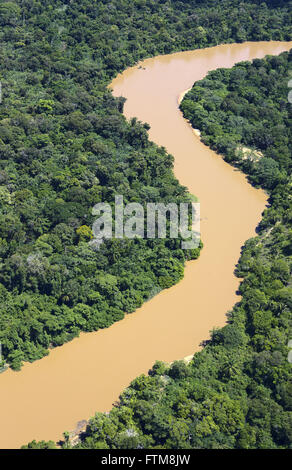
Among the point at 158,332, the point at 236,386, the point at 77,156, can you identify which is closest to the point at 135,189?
the point at 77,156

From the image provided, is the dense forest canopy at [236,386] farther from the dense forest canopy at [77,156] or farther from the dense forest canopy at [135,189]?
the dense forest canopy at [77,156]

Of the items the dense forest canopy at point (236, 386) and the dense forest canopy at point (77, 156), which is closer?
the dense forest canopy at point (236, 386)

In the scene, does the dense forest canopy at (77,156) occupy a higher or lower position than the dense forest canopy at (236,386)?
higher

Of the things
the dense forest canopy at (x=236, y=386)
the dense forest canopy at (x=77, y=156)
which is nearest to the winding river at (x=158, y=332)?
the dense forest canopy at (x=77, y=156)

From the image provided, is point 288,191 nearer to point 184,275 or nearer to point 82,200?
point 184,275

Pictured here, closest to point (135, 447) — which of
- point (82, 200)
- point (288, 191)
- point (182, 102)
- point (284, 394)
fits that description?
point (284, 394)

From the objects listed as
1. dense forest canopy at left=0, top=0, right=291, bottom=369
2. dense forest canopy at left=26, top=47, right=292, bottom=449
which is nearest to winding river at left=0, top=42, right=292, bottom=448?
dense forest canopy at left=0, top=0, right=291, bottom=369
